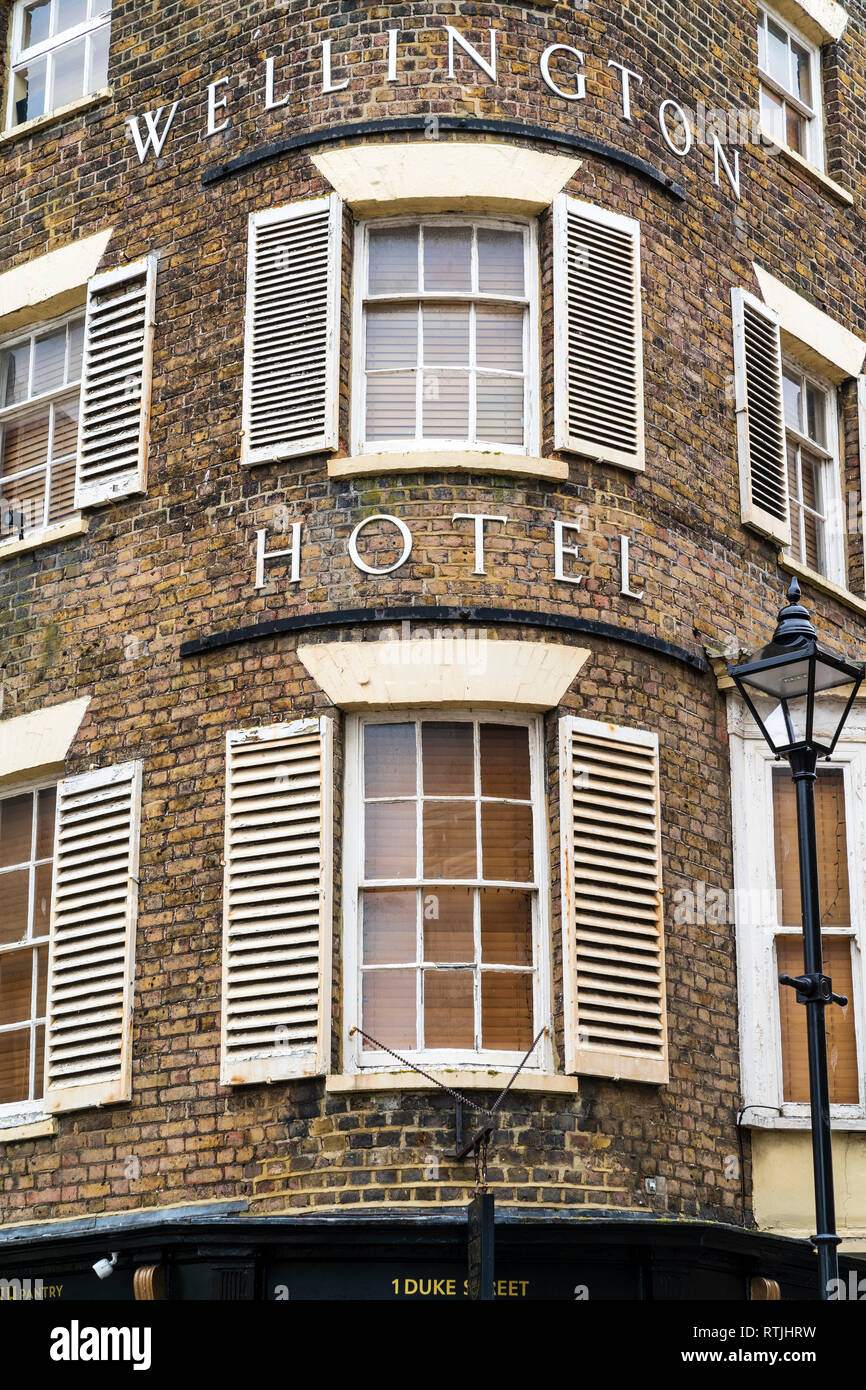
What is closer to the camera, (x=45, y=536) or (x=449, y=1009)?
(x=449, y=1009)

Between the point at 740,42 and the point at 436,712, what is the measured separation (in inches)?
255

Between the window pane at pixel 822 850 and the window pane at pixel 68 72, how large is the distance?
7.42 metres

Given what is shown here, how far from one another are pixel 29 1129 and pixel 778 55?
395 inches

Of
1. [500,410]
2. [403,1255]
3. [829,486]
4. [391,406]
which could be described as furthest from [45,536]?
[829,486]

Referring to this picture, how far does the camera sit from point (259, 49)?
15141 millimetres

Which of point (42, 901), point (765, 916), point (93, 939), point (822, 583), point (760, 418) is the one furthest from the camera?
point (822, 583)

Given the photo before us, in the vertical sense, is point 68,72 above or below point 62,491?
above

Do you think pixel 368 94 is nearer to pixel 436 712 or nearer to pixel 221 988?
pixel 436 712

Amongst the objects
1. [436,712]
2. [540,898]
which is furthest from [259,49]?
[540,898]

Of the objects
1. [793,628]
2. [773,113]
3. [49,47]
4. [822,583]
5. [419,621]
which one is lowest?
[793,628]

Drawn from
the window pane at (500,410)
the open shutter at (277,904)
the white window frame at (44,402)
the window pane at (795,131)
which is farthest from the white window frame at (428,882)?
the window pane at (795,131)

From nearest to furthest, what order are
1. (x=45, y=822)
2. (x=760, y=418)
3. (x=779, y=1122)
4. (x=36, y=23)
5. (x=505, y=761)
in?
1. (x=505, y=761)
2. (x=779, y=1122)
3. (x=45, y=822)
4. (x=760, y=418)
5. (x=36, y=23)

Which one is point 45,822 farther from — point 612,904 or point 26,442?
point 612,904

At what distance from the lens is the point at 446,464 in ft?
44.7
